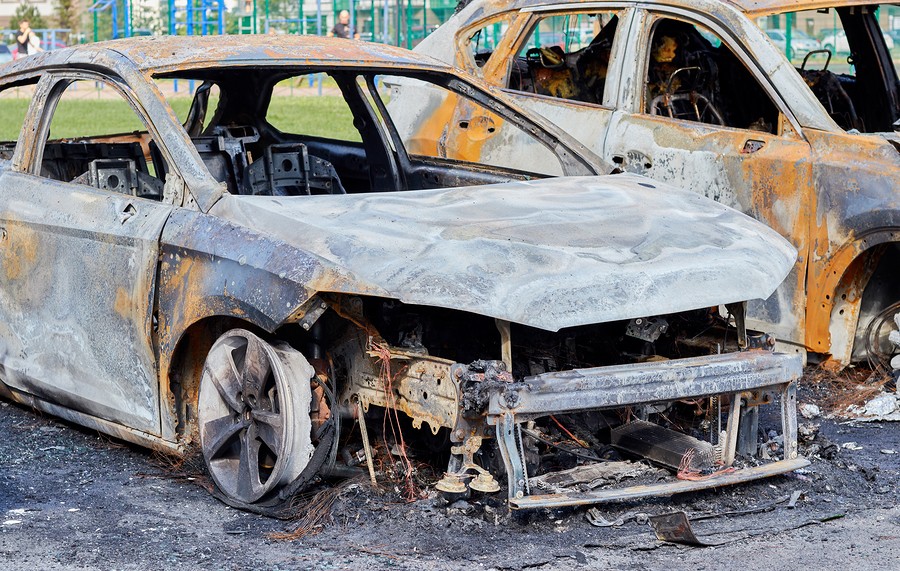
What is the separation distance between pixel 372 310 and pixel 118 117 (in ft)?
56.4

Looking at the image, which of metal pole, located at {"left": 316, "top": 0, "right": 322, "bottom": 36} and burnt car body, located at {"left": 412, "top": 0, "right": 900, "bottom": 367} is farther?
metal pole, located at {"left": 316, "top": 0, "right": 322, "bottom": 36}

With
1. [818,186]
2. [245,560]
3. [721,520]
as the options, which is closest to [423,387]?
[245,560]

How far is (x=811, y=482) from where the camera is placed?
514 cm

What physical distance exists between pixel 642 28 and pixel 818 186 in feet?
4.72

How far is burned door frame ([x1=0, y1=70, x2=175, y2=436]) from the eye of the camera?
5078 mm

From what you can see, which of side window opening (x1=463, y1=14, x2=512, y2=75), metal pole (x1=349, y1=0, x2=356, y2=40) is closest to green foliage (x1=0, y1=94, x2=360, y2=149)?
metal pole (x1=349, y1=0, x2=356, y2=40)

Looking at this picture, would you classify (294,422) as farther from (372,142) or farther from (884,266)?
(884,266)

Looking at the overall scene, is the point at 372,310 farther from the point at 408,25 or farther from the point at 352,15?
the point at 352,15

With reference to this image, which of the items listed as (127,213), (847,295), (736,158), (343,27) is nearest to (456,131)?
(736,158)

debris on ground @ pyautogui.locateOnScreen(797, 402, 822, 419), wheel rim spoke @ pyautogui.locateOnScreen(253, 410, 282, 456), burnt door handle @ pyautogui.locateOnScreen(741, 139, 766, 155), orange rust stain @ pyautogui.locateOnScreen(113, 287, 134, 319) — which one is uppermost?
burnt door handle @ pyautogui.locateOnScreen(741, 139, 766, 155)

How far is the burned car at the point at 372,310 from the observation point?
4.45m

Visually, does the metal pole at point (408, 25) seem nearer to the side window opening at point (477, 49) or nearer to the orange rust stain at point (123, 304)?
the side window opening at point (477, 49)

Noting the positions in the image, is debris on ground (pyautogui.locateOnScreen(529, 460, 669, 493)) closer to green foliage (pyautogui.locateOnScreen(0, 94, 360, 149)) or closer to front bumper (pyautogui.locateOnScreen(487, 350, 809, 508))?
front bumper (pyautogui.locateOnScreen(487, 350, 809, 508))

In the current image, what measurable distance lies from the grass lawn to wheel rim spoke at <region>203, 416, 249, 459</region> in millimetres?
11375
